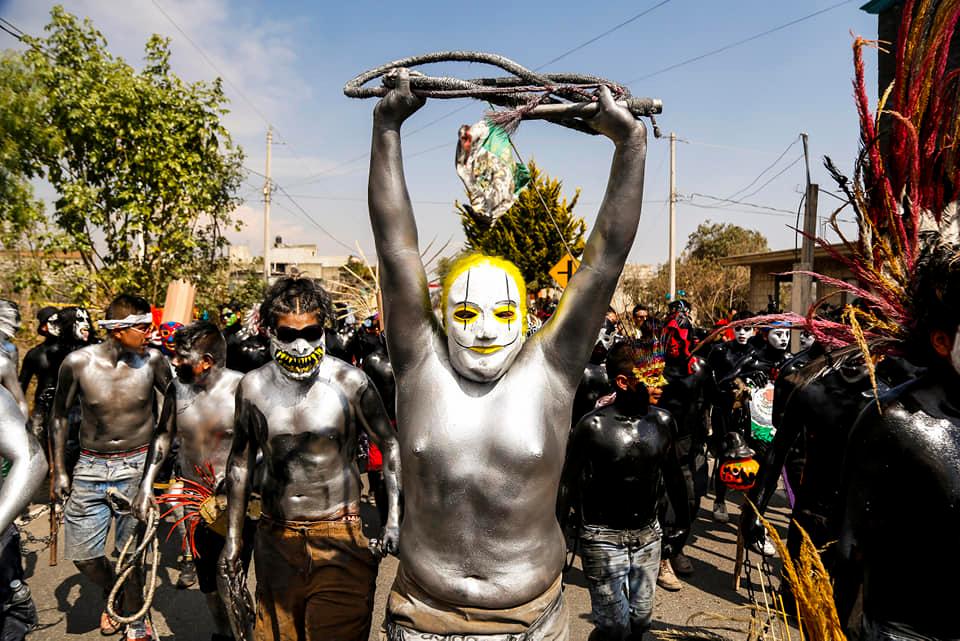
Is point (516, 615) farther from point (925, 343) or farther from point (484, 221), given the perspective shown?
point (925, 343)

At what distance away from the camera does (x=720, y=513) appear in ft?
22.7

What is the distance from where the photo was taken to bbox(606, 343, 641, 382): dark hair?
402 centimetres

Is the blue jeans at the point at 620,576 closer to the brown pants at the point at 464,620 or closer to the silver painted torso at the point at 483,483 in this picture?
the brown pants at the point at 464,620

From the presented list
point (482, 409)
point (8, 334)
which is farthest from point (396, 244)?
point (8, 334)

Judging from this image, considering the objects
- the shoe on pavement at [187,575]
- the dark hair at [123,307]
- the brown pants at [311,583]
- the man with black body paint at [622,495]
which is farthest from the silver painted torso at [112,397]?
the man with black body paint at [622,495]

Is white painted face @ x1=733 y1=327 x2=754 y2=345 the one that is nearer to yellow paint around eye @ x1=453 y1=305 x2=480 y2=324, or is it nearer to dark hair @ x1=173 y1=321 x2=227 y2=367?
dark hair @ x1=173 y1=321 x2=227 y2=367

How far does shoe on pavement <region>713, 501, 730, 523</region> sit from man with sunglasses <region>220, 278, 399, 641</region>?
4532 mm

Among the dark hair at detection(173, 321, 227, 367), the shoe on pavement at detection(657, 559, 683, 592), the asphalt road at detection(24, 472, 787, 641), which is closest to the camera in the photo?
the dark hair at detection(173, 321, 227, 367)

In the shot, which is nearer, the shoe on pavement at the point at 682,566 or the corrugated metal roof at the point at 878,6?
the shoe on pavement at the point at 682,566

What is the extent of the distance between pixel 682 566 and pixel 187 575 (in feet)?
13.1

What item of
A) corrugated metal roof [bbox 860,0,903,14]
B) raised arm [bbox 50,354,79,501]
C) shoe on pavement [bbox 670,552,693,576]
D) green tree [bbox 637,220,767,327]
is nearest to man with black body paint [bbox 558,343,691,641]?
shoe on pavement [bbox 670,552,693,576]

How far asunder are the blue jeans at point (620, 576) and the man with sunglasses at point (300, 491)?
4.02 ft

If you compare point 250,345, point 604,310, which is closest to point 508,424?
point 604,310

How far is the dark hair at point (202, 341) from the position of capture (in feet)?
14.8
